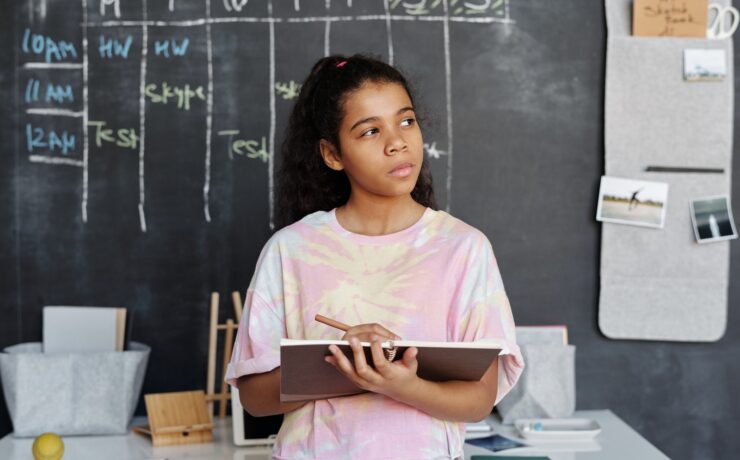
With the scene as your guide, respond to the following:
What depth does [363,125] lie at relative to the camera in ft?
4.62

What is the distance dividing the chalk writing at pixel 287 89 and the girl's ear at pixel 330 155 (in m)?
0.96

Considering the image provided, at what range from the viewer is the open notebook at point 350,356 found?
3.91 ft

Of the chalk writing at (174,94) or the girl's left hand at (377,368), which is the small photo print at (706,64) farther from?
the girl's left hand at (377,368)

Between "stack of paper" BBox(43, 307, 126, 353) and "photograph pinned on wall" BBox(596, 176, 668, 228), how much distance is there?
4.05 feet

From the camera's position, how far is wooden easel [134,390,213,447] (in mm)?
2117

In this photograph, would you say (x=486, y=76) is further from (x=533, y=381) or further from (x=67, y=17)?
(x=67, y=17)

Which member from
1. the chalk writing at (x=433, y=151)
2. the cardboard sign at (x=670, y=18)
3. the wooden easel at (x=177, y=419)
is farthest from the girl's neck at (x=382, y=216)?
the cardboard sign at (x=670, y=18)

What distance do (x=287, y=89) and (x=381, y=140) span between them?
110 centimetres

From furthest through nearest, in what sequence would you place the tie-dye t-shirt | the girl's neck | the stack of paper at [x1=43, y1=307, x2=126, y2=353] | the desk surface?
the stack of paper at [x1=43, y1=307, x2=126, y2=353] → the desk surface → the girl's neck → the tie-dye t-shirt

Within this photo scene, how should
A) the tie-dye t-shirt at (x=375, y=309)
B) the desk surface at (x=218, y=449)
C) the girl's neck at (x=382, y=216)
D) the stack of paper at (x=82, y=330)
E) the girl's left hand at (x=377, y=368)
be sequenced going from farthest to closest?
the stack of paper at (x=82, y=330)
the desk surface at (x=218, y=449)
the girl's neck at (x=382, y=216)
the tie-dye t-shirt at (x=375, y=309)
the girl's left hand at (x=377, y=368)

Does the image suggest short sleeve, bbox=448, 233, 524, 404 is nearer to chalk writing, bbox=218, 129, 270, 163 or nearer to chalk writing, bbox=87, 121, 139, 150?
chalk writing, bbox=218, 129, 270, 163

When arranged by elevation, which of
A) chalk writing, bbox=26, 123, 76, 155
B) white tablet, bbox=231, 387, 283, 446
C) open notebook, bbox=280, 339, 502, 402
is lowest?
white tablet, bbox=231, 387, 283, 446

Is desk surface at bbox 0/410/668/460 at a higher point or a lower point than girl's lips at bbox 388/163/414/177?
lower

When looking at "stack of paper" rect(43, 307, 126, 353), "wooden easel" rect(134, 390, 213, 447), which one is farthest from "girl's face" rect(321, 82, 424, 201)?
"stack of paper" rect(43, 307, 126, 353)
